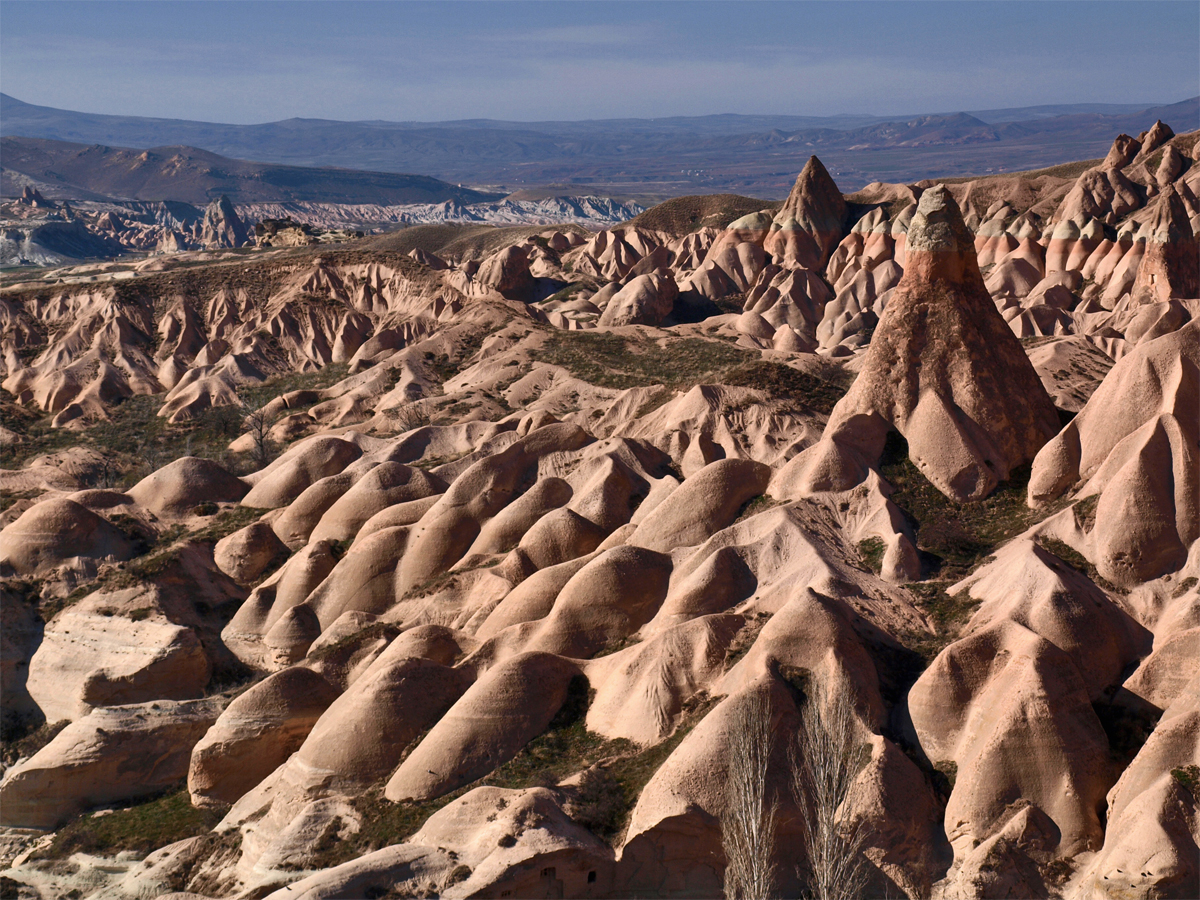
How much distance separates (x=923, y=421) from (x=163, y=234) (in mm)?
190719

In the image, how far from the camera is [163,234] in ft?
646

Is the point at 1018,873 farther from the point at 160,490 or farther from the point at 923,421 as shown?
the point at 160,490

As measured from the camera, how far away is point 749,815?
61.1ft

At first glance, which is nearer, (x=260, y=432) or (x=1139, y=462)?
(x=1139, y=462)

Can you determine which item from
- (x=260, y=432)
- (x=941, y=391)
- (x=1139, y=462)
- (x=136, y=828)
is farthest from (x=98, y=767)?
(x=260, y=432)

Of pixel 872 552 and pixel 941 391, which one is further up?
pixel 941 391

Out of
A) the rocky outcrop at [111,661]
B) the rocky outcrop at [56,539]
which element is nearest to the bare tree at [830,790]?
the rocky outcrop at [111,661]

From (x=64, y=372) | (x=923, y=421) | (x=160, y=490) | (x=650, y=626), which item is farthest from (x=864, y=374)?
(x=64, y=372)

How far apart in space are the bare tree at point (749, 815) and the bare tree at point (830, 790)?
67 centimetres

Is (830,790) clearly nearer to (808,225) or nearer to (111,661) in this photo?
(111,661)

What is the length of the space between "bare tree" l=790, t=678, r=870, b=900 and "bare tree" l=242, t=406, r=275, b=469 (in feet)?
122

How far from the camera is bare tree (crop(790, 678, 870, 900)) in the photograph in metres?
18.2

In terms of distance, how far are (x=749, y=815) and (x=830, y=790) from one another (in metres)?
2.10

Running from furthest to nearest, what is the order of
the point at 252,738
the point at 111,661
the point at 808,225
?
the point at 808,225
the point at 111,661
the point at 252,738
